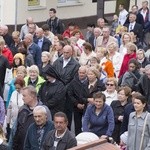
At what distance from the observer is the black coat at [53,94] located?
13.8m

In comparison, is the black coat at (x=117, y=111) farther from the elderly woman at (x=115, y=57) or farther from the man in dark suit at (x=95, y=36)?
the man in dark suit at (x=95, y=36)

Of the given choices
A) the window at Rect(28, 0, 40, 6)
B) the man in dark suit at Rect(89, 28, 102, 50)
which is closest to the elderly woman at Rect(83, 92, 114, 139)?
the man in dark suit at Rect(89, 28, 102, 50)

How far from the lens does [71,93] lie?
1451cm

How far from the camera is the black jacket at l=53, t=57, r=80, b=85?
50.3 feet

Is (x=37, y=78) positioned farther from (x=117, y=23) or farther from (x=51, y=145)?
(x=117, y=23)

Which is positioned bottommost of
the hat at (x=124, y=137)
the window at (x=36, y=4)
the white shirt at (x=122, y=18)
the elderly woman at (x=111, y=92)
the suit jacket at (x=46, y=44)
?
the hat at (x=124, y=137)

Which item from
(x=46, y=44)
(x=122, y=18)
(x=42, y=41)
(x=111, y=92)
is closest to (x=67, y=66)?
(x=111, y=92)

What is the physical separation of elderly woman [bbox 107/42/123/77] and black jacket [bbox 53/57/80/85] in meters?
1.89

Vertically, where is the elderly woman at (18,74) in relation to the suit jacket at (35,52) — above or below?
below

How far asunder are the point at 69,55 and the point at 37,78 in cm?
130

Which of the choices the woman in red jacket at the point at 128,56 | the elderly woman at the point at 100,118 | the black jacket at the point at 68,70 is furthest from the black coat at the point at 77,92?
the woman in red jacket at the point at 128,56

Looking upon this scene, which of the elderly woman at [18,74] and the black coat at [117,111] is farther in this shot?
the elderly woman at [18,74]

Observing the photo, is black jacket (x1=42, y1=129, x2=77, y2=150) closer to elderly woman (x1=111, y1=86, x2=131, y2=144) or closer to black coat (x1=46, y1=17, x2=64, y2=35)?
elderly woman (x1=111, y1=86, x2=131, y2=144)

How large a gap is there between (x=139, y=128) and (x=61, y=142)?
5.39ft
